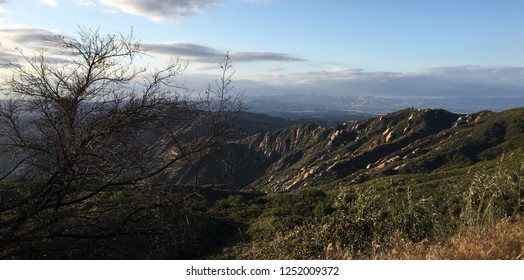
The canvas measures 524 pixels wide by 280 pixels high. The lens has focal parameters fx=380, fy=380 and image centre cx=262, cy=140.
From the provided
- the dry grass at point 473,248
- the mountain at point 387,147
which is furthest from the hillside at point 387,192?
the mountain at point 387,147

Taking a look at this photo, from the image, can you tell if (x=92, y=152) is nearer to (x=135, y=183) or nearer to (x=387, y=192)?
(x=135, y=183)

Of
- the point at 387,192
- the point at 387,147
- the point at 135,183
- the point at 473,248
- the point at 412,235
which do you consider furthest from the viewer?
the point at 387,147

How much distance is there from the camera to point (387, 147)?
8975 cm

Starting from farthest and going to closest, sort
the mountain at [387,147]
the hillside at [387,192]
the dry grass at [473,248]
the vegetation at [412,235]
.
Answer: the mountain at [387,147], the hillside at [387,192], the vegetation at [412,235], the dry grass at [473,248]

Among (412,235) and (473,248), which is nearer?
(473,248)

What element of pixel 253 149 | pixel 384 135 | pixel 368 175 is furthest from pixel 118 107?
pixel 253 149

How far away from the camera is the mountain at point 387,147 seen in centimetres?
6788

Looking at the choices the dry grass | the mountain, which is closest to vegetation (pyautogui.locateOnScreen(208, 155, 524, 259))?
the dry grass

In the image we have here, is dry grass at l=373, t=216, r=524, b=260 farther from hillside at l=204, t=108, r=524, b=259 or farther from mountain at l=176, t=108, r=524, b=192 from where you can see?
mountain at l=176, t=108, r=524, b=192

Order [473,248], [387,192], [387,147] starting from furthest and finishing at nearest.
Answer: [387,147]
[387,192]
[473,248]

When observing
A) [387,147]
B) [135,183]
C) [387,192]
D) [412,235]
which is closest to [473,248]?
[412,235]

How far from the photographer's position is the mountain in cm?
6788

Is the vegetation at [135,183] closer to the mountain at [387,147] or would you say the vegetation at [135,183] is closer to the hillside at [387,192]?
the hillside at [387,192]

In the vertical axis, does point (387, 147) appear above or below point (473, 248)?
below
